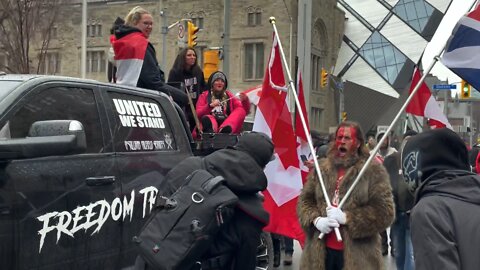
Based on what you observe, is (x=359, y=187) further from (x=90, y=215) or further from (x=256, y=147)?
(x=90, y=215)

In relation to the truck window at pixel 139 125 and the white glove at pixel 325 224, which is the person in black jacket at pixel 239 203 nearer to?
the truck window at pixel 139 125

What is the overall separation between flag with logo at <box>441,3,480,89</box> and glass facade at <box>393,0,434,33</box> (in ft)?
201

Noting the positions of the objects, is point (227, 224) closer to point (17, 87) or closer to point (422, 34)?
point (17, 87)

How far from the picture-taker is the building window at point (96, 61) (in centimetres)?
5734

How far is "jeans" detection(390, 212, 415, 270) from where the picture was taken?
7.94m

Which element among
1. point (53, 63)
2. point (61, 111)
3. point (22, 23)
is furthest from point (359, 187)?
point (53, 63)

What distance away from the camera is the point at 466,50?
4590 millimetres

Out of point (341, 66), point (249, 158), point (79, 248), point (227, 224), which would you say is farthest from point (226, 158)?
point (341, 66)

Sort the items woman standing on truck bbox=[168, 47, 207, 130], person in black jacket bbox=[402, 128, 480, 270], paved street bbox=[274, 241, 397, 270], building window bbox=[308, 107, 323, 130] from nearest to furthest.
→ person in black jacket bbox=[402, 128, 480, 270] → woman standing on truck bbox=[168, 47, 207, 130] → paved street bbox=[274, 241, 397, 270] → building window bbox=[308, 107, 323, 130]

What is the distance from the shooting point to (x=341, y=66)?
6394 cm

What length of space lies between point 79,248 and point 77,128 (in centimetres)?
95

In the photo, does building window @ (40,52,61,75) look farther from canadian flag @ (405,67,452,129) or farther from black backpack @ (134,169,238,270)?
black backpack @ (134,169,238,270)

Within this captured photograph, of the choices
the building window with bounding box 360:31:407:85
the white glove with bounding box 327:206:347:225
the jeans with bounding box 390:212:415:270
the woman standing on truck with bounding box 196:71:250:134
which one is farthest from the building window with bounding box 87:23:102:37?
the white glove with bounding box 327:206:347:225

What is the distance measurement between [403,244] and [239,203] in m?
5.10
